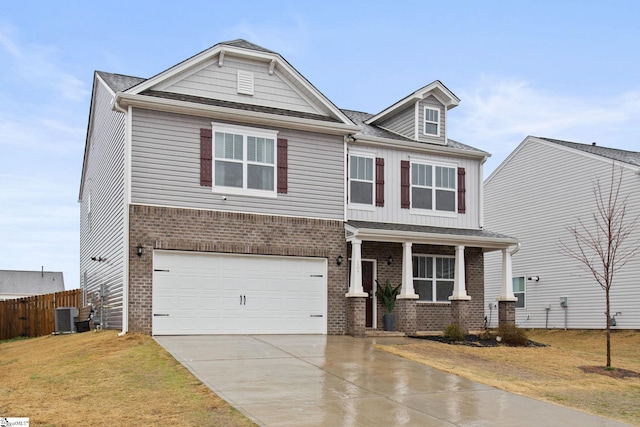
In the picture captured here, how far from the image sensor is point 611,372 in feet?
55.1

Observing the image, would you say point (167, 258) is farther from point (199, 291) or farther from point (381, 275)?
point (381, 275)

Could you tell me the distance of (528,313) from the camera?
31.0 m

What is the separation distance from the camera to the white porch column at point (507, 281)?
22797 mm

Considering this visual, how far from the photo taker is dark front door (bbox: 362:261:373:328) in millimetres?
22297

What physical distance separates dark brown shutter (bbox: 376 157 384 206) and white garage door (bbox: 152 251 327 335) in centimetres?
299

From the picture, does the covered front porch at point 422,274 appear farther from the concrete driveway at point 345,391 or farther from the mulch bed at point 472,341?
the concrete driveway at point 345,391

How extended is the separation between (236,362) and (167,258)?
504 centimetres

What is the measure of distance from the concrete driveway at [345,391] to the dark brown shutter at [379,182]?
21.6 feet

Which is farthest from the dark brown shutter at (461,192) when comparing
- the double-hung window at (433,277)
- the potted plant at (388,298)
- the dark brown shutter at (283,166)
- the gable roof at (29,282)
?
the gable roof at (29,282)

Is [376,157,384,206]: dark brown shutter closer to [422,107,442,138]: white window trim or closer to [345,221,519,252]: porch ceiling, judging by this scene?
[345,221,519,252]: porch ceiling

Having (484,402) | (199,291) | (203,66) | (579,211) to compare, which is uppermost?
(203,66)

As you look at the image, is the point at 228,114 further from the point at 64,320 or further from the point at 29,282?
the point at 29,282

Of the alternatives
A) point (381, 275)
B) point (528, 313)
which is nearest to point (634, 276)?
point (528, 313)

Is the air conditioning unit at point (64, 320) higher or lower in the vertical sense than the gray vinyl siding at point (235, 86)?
lower
